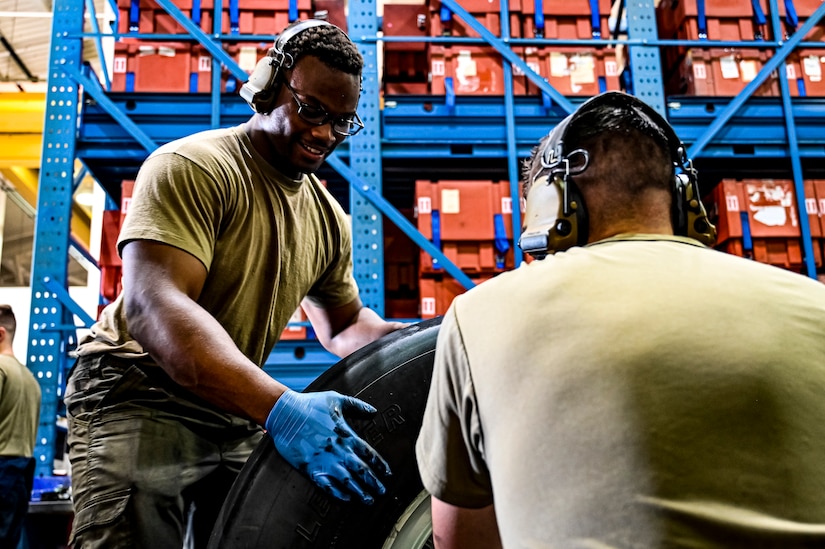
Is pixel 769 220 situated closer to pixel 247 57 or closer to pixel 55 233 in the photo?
pixel 247 57

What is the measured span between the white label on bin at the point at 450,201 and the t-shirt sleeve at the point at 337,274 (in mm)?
2397

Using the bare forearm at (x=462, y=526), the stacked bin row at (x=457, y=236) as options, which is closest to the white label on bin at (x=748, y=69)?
the stacked bin row at (x=457, y=236)

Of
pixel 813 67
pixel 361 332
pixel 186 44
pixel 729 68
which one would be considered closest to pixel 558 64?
pixel 729 68

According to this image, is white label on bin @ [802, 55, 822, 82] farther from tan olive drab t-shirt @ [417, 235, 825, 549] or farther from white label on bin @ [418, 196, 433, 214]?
tan olive drab t-shirt @ [417, 235, 825, 549]

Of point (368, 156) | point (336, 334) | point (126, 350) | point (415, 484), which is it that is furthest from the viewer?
point (368, 156)

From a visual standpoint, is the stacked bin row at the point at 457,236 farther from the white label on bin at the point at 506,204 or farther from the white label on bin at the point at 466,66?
the white label on bin at the point at 466,66

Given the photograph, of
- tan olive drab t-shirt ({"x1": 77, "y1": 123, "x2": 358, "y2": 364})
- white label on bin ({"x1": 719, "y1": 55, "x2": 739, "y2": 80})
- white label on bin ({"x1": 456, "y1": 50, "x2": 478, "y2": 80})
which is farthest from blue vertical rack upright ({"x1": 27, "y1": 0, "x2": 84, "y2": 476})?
white label on bin ({"x1": 719, "y1": 55, "x2": 739, "y2": 80})

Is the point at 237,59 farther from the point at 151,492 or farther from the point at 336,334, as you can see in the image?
the point at 151,492

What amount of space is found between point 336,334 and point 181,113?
2817mm

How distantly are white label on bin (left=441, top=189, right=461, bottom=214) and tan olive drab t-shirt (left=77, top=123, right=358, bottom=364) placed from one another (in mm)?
2501

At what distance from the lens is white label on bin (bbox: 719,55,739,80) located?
4.70m

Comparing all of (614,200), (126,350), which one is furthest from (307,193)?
(614,200)

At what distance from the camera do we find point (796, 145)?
4.50 metres

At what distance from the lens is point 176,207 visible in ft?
4.70
